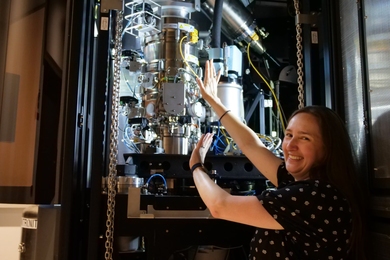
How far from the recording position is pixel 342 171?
998 millimetres

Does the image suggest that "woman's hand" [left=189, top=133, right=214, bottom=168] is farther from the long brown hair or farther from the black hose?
the black hose

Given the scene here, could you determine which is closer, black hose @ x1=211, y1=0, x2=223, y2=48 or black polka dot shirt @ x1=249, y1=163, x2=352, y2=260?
black polka dot shirt @ x1=249, y1=163, x2=352, y2=260

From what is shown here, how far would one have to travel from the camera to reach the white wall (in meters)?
1.84

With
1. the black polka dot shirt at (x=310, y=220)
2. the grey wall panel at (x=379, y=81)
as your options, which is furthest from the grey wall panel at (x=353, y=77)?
the black polka dot shirt at (x=310, y=220)

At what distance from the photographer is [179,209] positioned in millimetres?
1367

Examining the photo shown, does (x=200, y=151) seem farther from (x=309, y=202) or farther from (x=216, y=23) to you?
(x=216, y=23)

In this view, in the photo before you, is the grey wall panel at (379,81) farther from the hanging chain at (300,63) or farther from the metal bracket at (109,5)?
the metal bracket at (109,5)

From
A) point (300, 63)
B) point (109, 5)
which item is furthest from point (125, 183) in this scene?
point (300, 63)

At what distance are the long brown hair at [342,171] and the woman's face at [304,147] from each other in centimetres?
1

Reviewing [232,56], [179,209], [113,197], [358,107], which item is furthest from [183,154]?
[358,107]

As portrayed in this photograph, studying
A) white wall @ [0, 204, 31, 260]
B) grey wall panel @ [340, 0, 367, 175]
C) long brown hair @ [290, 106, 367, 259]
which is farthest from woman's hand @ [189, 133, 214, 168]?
white wall @ [0, 204, 31, 260]

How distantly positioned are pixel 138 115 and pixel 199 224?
61 centimetres

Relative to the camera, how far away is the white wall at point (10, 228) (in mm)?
1845

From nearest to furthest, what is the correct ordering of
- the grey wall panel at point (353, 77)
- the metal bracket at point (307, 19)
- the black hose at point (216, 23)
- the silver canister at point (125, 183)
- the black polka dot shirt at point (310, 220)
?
the black polka dot shirt at point (310, 220) < the grey wall panel at point (353, 77) < the silver canister at point (125, 183) < the metal bracket at point (307, 19) < the black hose at point (216, 23)
